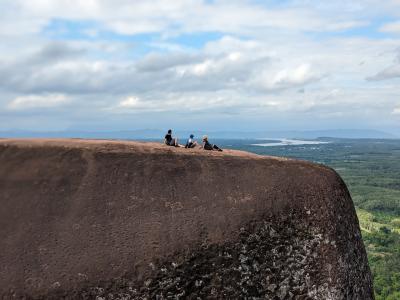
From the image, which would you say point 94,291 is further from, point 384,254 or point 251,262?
point 384,254

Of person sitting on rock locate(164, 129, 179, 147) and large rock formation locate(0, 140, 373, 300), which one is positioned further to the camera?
person sitting on rock locate(164, 129, 179, 147)

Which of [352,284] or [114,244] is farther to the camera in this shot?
[352,284]

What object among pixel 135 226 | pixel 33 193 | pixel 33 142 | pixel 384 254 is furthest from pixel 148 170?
pixel 384 254

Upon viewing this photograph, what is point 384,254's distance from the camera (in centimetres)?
11381

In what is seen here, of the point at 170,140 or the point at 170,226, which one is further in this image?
the point at 170,140

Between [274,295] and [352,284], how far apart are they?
166 inches

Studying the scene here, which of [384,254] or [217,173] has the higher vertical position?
[217,173]

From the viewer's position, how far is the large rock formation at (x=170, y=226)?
61.9 ft

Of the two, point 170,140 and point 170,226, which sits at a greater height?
point 170,140

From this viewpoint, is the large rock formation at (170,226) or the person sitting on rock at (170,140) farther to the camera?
the person sitting on rock at (170,140)

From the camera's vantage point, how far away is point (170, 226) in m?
20.4

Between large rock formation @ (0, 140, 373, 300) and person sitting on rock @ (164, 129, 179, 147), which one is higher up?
person sitting on rock @ (164, 129, 179, 147)

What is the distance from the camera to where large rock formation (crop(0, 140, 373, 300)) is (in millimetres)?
18875

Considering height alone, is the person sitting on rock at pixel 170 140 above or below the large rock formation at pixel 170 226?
above
